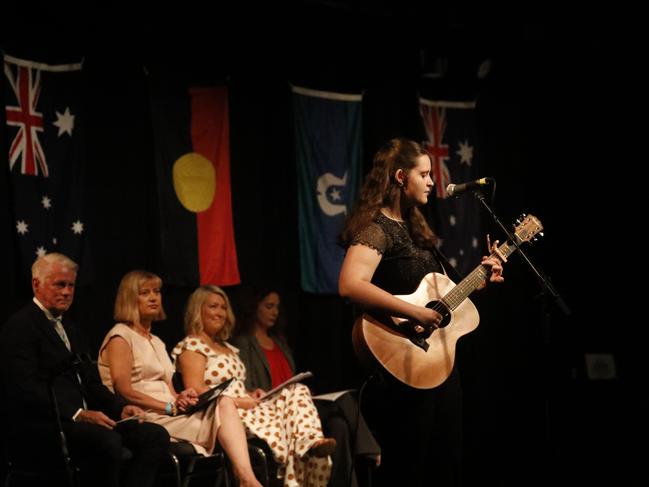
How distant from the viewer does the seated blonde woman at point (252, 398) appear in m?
5.20

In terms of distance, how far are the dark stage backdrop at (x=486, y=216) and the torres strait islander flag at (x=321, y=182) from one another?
0.97ft

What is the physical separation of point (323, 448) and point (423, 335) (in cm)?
197

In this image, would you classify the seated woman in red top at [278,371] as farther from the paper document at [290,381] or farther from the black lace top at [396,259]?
the black lace top at [396,259]

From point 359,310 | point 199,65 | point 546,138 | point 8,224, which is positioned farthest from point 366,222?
point 546,138

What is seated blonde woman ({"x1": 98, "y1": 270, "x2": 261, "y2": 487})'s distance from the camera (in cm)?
481

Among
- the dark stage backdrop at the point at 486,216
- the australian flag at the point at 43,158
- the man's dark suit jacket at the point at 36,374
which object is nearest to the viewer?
the man's dark suit jacket at the point at 36,374

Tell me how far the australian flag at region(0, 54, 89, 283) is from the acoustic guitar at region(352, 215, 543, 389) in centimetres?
270

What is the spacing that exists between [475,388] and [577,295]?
1.25m

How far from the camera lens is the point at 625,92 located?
25.3 ft

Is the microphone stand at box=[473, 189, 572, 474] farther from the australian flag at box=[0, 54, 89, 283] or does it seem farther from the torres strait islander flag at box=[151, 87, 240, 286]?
the australian flag at box=[0, 54, 89, 283]

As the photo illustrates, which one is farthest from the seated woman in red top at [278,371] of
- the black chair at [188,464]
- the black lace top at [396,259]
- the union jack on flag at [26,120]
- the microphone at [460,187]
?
the microphone at [460,187]

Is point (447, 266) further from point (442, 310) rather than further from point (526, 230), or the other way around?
point (526, 230)

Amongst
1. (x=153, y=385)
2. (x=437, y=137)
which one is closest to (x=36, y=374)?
(x=153, y=385)

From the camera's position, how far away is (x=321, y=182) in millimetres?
6516
